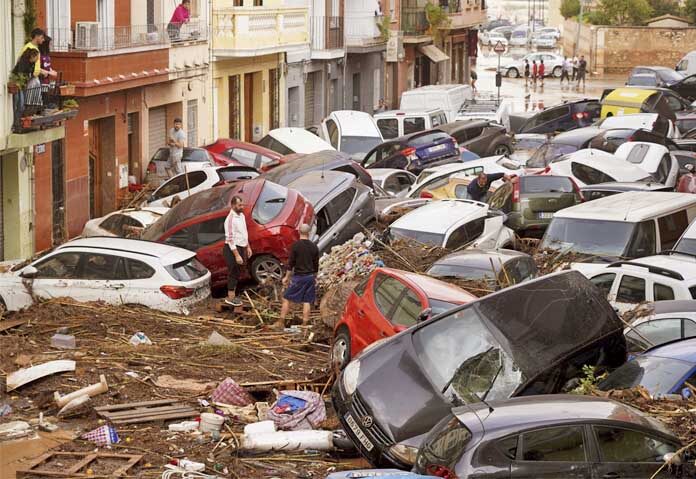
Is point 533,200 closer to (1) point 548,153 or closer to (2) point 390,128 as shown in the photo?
(1) point 548,153

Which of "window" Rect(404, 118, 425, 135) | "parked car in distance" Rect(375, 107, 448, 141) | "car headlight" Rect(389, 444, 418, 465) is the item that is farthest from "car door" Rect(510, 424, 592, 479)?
"window" Rect(404, 118, 425, 135)

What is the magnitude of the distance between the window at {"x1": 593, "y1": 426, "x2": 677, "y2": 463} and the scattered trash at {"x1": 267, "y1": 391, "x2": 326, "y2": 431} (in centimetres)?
358

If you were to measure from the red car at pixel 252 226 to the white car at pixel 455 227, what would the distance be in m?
1.75

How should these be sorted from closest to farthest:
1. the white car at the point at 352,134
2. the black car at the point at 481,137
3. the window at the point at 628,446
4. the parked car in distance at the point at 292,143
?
the window at the point at 628,446
the parked car in distance at the point at 292,143
the white car at the point at 352,134
the black car at the point at 481,137

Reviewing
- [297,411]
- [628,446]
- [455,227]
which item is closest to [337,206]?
[455,227]

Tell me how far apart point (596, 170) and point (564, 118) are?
1529cm

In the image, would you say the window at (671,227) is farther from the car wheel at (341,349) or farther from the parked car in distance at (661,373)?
the parked car in distance at (661,373)

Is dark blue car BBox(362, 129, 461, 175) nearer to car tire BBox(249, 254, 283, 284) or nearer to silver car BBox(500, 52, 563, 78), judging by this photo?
car tire BBox(249, 254, 283, 284)

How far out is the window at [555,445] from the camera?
35.1 feet

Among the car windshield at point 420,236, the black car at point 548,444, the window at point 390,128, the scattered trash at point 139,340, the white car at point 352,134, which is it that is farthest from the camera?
the window at point 390,128

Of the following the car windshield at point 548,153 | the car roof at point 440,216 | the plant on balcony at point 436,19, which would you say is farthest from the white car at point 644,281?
the plant on balcony at point 436,19

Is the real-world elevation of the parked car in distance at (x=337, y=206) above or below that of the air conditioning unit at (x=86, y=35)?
below

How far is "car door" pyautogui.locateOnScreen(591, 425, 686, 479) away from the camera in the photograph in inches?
428

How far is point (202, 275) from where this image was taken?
19312 millimetres
